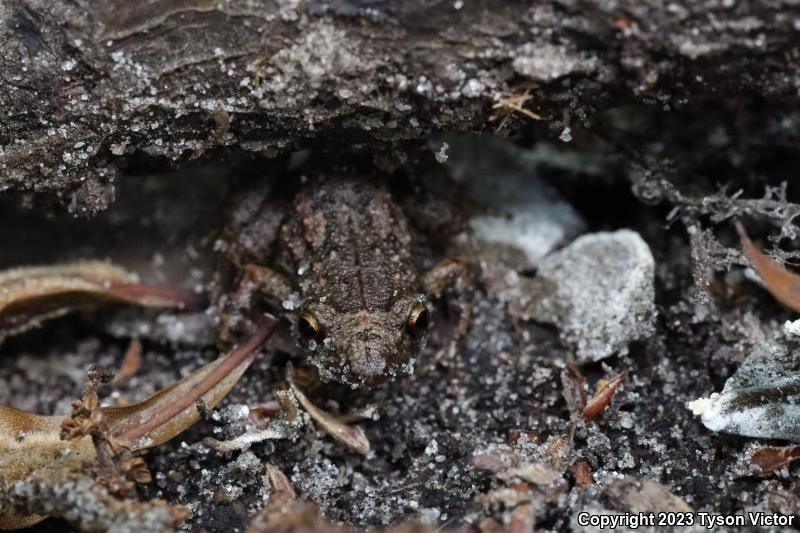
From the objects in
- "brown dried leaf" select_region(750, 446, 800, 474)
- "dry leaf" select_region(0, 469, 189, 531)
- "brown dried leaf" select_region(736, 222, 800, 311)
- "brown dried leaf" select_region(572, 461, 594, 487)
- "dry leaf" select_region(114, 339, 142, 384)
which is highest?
"brown dried leaf" select_region(736, 222, 800, 311)

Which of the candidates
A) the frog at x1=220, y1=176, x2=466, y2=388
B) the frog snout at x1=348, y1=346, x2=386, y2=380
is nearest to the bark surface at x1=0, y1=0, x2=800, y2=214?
the frog at x1=220, y1=176, x2=466, y2=388

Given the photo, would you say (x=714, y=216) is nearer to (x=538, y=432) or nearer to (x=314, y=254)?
(x=538, y=432)

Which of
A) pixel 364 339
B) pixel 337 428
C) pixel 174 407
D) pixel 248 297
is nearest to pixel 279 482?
pixel 337 428

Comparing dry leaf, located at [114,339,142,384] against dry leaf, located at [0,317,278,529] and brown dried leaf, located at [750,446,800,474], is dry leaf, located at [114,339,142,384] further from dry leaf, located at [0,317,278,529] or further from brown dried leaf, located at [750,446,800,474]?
brown dried leaf, located at [750,446,800,474]

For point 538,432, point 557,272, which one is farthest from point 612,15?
point 538,432

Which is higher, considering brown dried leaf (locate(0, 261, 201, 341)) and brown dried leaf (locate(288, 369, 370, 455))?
brown dried leaf (locate(0, 261, 201, 341))

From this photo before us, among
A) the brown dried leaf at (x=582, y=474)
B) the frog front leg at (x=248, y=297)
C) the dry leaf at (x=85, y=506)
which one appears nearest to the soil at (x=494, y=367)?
the brown dried leaf at (x=582, y=474)

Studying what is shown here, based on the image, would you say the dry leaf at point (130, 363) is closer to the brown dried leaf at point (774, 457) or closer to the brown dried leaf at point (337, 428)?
the brown dried leaf at point (337, 428)
